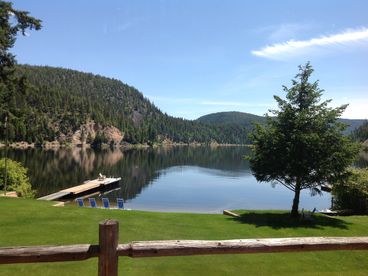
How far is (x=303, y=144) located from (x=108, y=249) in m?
17.3

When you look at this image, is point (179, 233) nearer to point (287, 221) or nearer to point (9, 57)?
point (287, 221)

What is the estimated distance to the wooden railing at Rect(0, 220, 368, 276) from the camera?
4694 millimetres

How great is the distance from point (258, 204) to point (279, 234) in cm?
3148

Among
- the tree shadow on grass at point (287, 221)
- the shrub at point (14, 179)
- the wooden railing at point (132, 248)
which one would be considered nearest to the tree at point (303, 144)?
the tree shadow on grass at point (287, 221)

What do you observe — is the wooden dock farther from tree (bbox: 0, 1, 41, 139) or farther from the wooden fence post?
the wooden fence post

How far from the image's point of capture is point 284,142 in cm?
2058

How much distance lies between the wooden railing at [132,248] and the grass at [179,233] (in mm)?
5427

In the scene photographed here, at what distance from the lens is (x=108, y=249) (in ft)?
15.5

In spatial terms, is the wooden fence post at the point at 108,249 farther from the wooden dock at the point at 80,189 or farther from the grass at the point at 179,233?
the wooden dock at the point at 80,189

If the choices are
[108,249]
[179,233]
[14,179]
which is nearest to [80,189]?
[14,179]

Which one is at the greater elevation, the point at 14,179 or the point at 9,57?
the point at 9,57

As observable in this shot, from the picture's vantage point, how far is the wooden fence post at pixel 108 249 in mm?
4680

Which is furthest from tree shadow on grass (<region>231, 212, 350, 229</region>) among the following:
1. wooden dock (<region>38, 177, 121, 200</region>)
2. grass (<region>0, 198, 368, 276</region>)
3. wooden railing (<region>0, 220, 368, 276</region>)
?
wooden dock (<region>38, 177, 121, 200</region>)

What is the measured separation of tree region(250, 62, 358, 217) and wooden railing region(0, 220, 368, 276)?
592 inches
